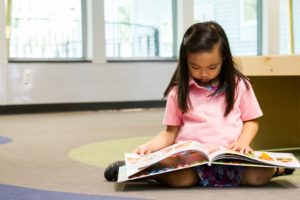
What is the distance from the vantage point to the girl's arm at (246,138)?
1341 millimetres

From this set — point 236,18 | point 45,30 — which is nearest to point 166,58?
point 236,18

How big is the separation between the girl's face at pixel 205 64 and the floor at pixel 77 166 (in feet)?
1.00

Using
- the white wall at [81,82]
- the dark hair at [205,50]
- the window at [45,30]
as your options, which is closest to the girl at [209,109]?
the dark hair at [205,50]

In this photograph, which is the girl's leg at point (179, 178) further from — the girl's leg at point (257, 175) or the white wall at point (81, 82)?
the white wall at point (81, 82)

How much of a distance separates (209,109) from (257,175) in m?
0.22

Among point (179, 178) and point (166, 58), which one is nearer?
point (179, 178)

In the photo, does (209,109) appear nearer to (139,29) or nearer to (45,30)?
(45,30)

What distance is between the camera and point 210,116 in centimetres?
143

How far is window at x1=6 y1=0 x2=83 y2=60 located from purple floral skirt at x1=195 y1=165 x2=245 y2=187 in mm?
3551

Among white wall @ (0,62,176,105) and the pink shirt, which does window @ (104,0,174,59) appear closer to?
white wall @ (0,62,176,105)

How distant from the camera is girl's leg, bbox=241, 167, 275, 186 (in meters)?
1.35

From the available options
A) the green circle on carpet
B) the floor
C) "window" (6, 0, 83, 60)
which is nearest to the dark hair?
the floor

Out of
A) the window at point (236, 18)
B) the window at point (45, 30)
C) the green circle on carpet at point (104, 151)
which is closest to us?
the green circle on carpet at point (104, 151)

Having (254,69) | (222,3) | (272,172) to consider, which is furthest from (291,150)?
(222,3)
